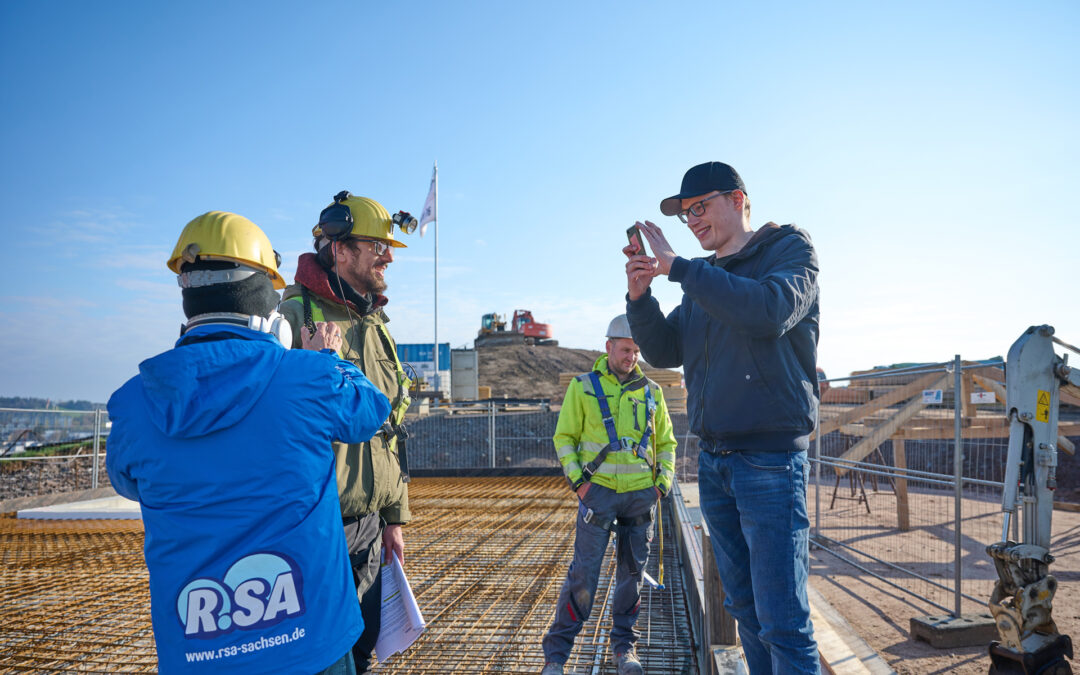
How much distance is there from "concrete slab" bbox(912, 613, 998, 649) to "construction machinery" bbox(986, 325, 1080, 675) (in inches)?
→ 109

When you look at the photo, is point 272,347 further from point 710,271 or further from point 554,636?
point 554,636

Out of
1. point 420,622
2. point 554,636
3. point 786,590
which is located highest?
point 786,590

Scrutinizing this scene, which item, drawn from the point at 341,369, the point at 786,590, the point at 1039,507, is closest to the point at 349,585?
the point at 341,369

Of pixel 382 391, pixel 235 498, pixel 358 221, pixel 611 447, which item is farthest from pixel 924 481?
pixel 235 498

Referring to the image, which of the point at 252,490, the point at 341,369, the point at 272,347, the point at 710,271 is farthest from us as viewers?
the point at 710,271

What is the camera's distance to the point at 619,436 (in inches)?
141

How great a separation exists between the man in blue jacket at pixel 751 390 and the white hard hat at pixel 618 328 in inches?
54.7

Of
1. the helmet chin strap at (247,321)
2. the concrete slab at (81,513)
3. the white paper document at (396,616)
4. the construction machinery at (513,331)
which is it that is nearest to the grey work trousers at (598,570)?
the white paper document at (396,616)

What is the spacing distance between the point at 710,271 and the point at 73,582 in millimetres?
5733

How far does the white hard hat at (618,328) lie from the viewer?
3.72 metres

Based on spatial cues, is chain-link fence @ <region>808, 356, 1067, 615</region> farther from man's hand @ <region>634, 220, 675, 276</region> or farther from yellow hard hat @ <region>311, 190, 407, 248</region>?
yellow hard hat @ <region>311, 190, 407, 248</region>

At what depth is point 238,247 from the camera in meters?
1.75

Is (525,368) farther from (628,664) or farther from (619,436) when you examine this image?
(628,664)

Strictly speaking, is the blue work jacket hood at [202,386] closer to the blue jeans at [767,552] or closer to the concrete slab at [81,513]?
the blue jeans at [767,552]
